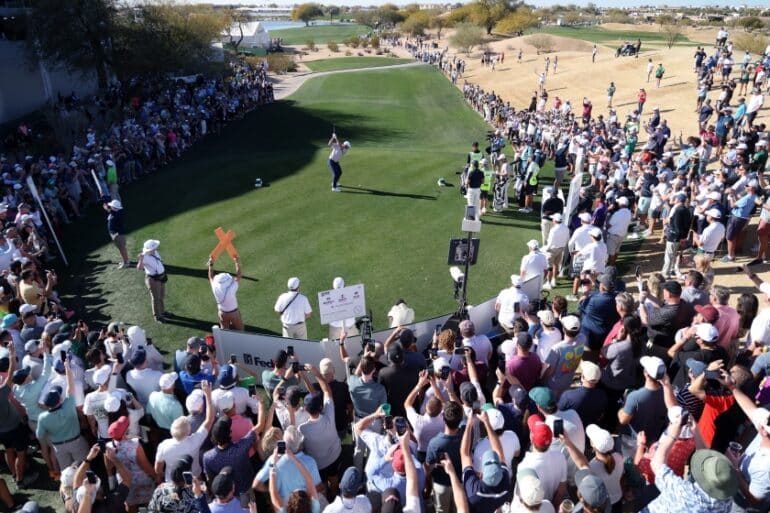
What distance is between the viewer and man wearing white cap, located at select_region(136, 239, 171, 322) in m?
11.1

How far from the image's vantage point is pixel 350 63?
221ft

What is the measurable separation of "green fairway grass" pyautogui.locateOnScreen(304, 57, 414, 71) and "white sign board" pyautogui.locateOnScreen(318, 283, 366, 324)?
5805cm

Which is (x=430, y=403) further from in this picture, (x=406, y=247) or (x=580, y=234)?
(x=406, y=247)

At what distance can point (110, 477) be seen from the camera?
6.40 meters

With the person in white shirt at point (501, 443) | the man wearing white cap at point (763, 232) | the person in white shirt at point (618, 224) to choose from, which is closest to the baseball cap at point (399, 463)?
the person in white shirt at point (501, 443)

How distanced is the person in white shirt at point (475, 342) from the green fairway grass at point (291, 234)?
378 centimetres

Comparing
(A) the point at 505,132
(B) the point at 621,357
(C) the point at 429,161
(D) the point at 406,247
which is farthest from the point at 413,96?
(B) the point at 621,357

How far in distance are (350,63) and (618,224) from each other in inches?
2388

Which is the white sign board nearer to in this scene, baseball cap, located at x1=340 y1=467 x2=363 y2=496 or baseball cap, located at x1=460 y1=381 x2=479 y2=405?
baseball cap, located at x1=460 y1=381 x2=479 y2=405

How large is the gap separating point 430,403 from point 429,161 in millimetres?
16713

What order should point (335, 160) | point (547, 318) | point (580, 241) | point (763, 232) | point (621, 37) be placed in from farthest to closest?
1. point (621, 37)
2. point (335, 160)
3. point (763, 232)
4. point (580, 241)
5. point (547, 318)

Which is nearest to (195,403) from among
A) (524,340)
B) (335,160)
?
(524,340)

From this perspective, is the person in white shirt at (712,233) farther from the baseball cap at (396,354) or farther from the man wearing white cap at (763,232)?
the baseball cap at (396,354)

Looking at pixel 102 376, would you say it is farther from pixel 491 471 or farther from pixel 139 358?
pixel 491 471
